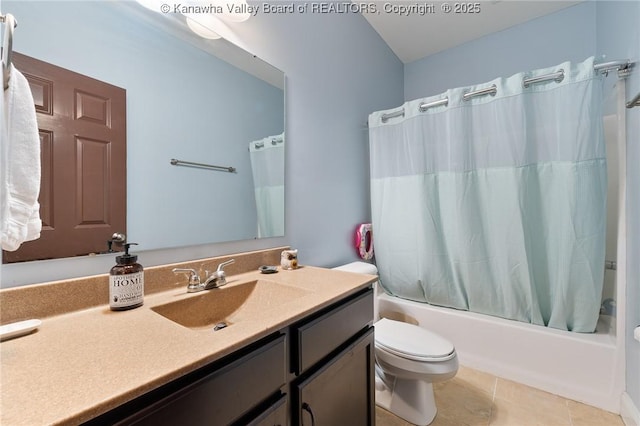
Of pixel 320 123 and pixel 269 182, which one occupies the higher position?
pixel 320 123

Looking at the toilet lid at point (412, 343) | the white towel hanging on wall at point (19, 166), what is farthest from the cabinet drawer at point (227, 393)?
the toilet lid at point (412, 343)

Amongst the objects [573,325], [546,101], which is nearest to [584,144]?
[546,101]

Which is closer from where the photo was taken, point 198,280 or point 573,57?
point 198,280

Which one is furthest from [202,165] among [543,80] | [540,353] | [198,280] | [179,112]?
[540,353]

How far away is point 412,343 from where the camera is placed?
4.54 feet

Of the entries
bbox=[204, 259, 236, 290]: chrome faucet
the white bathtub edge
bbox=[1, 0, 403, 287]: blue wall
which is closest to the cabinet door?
bbox=[204, 259, 236, 290]: chrome faucet

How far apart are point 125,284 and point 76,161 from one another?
40 centimetres

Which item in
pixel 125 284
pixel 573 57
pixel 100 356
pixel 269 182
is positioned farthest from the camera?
pixel 573 57

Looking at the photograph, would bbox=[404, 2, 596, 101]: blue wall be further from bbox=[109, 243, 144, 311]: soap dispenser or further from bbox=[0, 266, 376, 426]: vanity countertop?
bbox=[109, 243, 144, 311]: soap dispenser

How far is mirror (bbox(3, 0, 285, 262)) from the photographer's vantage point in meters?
0.82

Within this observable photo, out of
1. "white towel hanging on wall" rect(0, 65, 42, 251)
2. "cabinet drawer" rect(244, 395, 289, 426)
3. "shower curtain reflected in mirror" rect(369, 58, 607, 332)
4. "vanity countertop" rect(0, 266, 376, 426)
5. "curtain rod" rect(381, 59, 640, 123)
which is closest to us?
"vanity countertop" rect(0, 266, 376, 426)

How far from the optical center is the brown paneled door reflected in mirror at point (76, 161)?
746 mm

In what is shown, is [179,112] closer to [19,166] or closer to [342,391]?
[19,166]

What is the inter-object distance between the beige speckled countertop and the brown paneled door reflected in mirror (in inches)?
5.3
